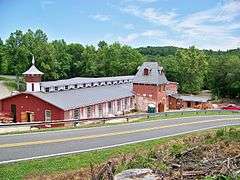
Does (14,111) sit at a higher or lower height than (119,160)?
higher

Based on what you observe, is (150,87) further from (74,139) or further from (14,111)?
(74,139)

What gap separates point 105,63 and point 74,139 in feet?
187

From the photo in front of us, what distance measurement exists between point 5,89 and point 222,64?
129 feet

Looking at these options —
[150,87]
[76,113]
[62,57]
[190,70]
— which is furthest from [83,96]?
[190,70]

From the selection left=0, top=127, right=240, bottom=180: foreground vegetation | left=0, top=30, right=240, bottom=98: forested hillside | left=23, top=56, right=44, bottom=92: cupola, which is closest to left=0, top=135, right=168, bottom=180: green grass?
left=0, top=127, right=240, bottom=180: foreground vegetation

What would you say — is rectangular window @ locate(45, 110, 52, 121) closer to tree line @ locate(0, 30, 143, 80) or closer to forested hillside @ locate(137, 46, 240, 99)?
tree line @ locate(0, 30, 143, 80)

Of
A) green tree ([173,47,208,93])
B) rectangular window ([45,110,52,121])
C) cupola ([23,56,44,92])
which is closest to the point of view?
rectangular window ([45,110,52,121])

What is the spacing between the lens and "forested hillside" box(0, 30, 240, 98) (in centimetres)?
6556

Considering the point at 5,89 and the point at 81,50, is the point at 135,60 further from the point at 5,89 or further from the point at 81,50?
the point at 5,89

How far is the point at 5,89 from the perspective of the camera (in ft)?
217

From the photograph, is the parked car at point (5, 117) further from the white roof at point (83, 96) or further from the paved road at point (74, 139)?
the paved road at point (74, 139)

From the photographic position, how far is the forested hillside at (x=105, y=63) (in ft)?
215

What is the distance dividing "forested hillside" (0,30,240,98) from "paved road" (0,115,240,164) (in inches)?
1606

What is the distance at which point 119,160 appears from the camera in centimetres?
1602
